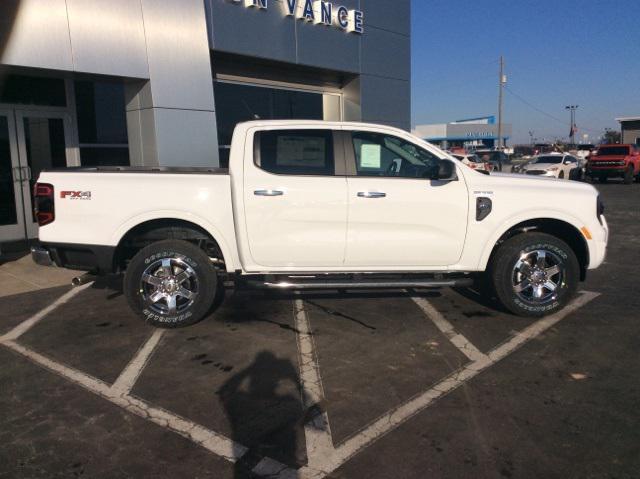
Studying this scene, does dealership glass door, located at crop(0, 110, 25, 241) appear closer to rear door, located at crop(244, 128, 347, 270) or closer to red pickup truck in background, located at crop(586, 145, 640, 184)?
rear door, located at crop(244, 128, 347, 270)

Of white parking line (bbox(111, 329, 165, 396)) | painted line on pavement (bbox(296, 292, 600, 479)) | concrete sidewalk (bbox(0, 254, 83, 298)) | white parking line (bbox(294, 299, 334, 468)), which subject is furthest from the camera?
concrete sidewalk (bbox(0, 254, 83, 298))

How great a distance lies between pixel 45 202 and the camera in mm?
5223

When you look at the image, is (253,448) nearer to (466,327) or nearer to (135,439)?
(135,439)

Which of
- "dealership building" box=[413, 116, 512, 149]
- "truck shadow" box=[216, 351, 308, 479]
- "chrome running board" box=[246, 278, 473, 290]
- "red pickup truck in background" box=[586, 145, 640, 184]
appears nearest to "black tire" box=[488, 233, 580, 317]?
"chrome running board" box=[246, 278, 473, 290]

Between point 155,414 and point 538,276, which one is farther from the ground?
point 538,276

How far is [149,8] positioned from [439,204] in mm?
6622

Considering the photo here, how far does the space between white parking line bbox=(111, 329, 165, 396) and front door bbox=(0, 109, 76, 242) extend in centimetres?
638

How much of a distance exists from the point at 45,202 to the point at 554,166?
2423 cm

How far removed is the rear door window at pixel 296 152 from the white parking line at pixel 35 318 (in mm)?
2939

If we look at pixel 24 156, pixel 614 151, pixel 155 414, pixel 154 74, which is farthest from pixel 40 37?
pixel 614 151

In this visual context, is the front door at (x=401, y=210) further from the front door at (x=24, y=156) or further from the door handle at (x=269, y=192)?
the front door at (x=24, y=156)

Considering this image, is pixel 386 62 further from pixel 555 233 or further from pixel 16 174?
pixel 555 233

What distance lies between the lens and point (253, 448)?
10.4 ft

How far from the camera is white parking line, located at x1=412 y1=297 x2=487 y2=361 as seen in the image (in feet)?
15.1
